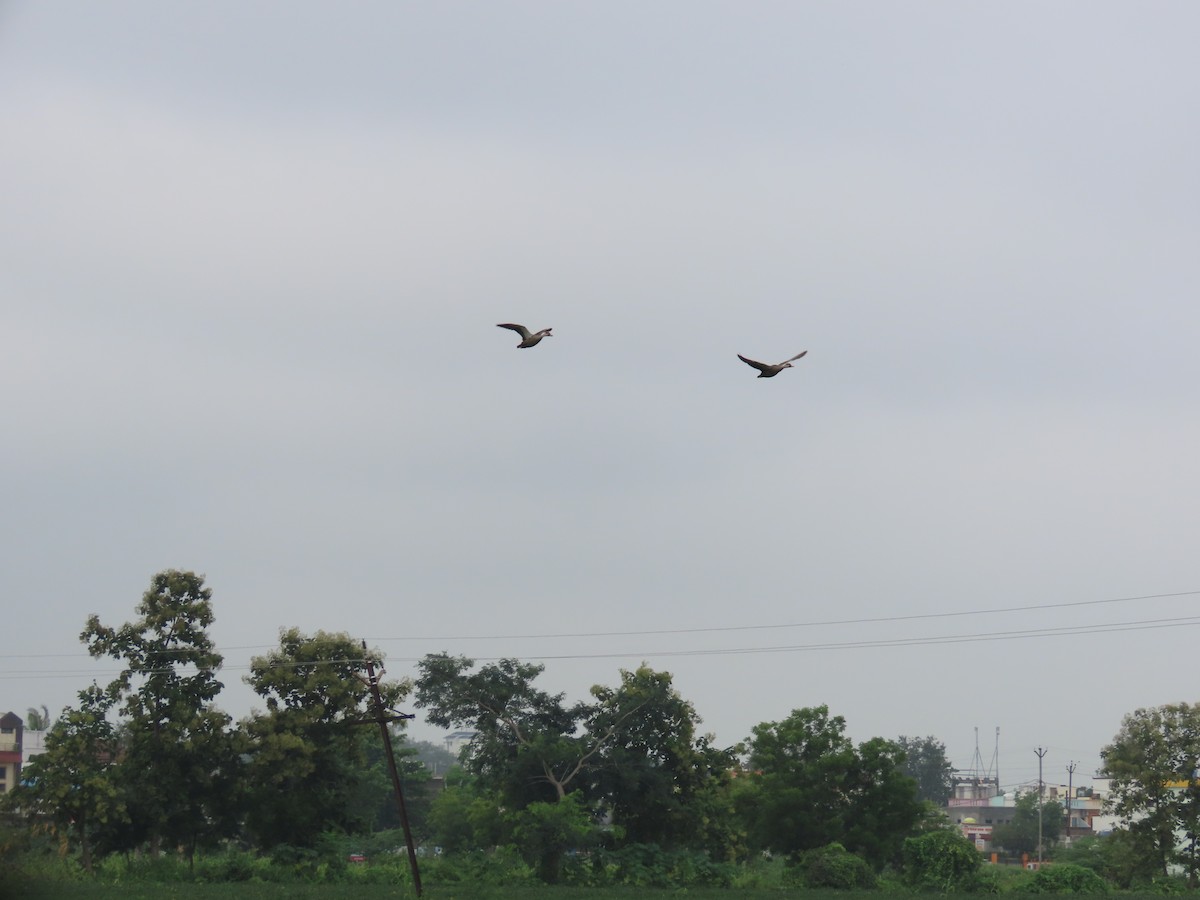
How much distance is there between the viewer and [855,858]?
56.6m

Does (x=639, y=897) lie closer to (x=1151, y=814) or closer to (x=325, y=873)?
(x=325, y=873)

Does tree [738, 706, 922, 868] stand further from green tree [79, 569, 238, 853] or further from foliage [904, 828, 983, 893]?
green tree [79, 569, 238, 853]

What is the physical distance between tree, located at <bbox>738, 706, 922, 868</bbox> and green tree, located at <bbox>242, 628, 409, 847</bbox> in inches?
754

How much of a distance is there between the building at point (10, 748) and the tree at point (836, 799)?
40030 millimetres

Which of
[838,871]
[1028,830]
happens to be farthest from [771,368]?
[1028,830]

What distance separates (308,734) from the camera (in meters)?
53.6

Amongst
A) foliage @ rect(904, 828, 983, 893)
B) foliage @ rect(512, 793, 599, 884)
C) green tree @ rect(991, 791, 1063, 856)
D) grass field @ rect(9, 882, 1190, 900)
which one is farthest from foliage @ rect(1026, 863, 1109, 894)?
green tree @ rect(991, 791, 1063, 856)

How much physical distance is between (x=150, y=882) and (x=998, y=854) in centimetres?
9923

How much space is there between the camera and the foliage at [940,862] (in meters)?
55.6

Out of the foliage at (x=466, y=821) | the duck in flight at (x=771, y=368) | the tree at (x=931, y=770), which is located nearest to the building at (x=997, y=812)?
the tree at (x=931, y=770)

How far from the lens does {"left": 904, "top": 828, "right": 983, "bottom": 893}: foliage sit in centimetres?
5562

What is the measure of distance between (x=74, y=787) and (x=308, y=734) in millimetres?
8746

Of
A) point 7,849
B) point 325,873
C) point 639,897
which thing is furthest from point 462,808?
point 7,849

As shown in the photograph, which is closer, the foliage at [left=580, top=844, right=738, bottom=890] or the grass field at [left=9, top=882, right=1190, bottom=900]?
the grass field at [left=9, top=882, right=1190, bottom=900]
